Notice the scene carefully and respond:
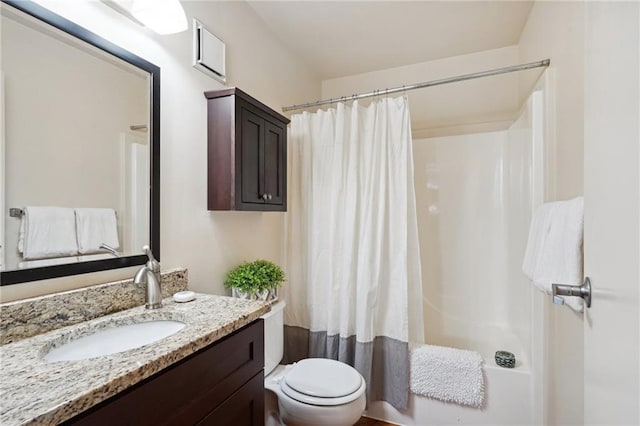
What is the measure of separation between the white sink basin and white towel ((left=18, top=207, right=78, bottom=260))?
283 millimetres

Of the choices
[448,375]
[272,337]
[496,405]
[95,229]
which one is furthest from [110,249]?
[496,405]

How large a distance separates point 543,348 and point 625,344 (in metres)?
1.35

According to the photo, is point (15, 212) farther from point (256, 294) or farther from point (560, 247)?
point (560, 247)

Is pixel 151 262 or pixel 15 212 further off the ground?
pixel 15 212

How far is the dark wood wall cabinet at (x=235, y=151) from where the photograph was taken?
1554 mm

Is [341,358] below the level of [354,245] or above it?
below

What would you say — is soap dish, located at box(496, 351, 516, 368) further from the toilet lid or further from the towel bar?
the towel bar

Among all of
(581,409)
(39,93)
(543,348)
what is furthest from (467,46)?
(39,93)

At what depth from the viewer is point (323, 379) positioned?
1.59 metres

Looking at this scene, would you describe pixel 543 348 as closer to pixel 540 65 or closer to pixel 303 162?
pixel 540 65

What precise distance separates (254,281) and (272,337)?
1.02ft

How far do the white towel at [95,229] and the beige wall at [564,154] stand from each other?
1.83 metres

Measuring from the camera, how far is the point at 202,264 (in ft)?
5.14

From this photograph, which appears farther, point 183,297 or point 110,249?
point 183,297
